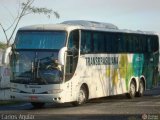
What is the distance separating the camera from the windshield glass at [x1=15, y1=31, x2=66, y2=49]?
2414cm

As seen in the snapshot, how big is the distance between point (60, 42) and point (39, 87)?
192 centimetres

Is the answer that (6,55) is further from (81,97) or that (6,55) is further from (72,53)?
(81,97)

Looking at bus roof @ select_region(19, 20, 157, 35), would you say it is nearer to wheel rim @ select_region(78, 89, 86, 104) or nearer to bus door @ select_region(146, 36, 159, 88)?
bus door @ select_region(146, 36, 159, 88)

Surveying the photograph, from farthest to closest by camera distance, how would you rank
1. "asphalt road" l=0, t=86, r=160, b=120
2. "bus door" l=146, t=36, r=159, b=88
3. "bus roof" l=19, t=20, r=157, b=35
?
"bus door" l=146, t=36, r=159, b=88 < "bus roof" l=19, t=20, r=157, b=35 < "asphalt road" l=0, t=86, r=160, b=120

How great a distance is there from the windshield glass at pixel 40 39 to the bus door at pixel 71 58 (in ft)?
1.38

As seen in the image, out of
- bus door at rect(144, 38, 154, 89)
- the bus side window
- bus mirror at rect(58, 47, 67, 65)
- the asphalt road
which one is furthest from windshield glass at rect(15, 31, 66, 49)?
bus door at rect(144, 38, 154, 89)

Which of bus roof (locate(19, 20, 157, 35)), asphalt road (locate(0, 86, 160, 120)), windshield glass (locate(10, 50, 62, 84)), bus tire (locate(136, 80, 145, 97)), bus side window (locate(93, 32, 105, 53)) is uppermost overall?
bus roof (locate(19, 20, 157, 35))

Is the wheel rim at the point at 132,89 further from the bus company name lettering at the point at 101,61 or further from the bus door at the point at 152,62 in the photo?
the bus company name lettering at the point at 101,61

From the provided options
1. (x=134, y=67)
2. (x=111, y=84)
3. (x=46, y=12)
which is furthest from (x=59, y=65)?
(x=46, y=12)

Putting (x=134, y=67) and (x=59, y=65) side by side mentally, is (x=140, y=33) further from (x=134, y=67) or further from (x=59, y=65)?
(x=59, y=65)

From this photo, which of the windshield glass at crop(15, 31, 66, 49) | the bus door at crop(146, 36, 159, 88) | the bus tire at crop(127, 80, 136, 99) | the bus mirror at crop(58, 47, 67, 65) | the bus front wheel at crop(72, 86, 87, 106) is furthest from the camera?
the bus door at crop(146, 36, 159, 88)

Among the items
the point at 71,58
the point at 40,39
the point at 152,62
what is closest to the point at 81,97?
the point at 71,58

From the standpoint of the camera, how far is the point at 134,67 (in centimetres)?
3123

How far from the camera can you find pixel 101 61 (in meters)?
27.5
